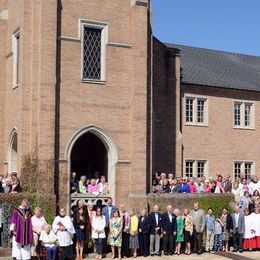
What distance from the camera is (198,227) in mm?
23609

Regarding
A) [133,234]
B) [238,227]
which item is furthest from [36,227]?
[238,227]

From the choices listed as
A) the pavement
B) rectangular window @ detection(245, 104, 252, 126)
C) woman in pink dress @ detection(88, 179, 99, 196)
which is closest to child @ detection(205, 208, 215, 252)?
the pavement

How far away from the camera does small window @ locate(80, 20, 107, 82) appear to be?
81.8ft

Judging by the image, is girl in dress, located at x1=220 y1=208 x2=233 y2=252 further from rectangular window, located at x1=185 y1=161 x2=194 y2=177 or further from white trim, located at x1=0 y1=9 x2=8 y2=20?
white trim, located at x1=0 y1=9 x2=8 y2=20

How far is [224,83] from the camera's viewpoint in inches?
1428

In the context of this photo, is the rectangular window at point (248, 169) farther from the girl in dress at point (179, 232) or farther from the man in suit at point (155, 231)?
the man in suit at point (155, 231)

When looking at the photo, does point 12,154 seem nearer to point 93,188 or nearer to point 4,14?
point 93,188

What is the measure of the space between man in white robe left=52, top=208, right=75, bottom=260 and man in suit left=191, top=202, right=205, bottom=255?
17.4 ft

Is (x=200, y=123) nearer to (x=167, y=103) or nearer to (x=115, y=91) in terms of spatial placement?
(x=167, y=103)

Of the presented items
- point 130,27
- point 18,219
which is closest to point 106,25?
point 130,27

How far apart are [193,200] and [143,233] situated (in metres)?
3.67

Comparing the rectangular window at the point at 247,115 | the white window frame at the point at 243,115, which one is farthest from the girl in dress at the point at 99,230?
the rectangular window at the point at 247,115

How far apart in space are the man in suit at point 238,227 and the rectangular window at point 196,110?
10.4 metres

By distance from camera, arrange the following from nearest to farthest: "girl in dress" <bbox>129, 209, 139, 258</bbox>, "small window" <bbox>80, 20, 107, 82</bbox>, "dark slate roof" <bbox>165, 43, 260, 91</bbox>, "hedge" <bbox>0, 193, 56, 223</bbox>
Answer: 1. "girl in dress" <bbox>129, 209, 139, 258</bbox>
2. "hedge" <bbox>0, 193, 56, 223</bbox>
3. "small window" <bbox>80, 20, 107, 82</bbox>
4. "dark slate roof" <bbox>165, 43, 260, 91</bbox>
